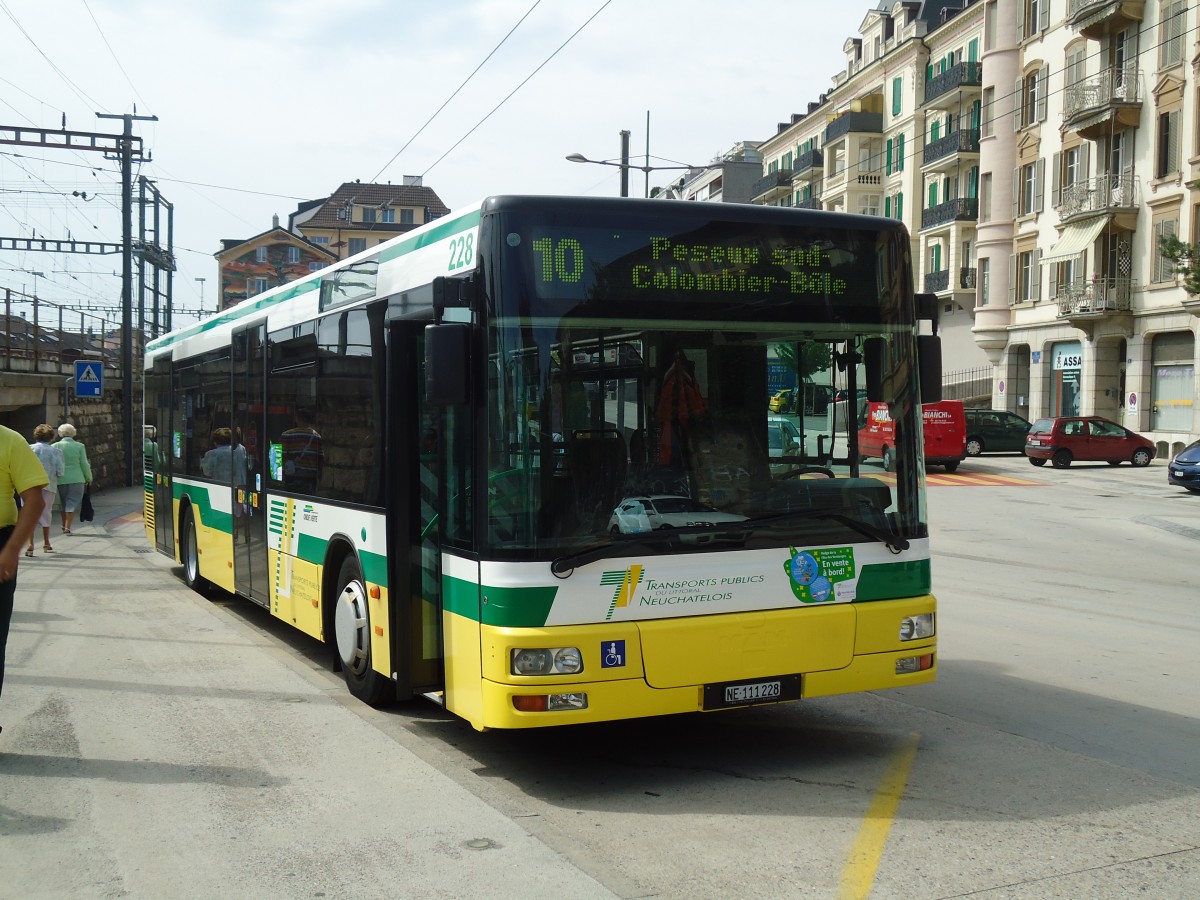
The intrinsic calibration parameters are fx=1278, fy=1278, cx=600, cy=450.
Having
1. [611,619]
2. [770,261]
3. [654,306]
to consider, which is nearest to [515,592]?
[611,619]

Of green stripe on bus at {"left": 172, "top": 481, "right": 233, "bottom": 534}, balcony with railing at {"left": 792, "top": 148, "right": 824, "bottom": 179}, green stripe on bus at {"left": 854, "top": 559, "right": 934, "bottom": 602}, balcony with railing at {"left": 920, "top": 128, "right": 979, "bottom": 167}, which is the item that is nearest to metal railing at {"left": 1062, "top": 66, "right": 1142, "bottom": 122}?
balcony with railing at {"left": 920, "top": 128, "right": 979, "bottom": 167}

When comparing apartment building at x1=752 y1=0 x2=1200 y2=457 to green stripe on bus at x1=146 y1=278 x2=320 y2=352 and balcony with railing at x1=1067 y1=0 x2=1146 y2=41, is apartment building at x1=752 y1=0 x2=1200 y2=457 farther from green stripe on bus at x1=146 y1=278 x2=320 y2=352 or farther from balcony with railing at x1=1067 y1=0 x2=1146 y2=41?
green stripe on bus at x1=146 y1=278 x2=320 y2=352

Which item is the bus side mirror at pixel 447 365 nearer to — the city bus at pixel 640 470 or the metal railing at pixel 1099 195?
the city bus at pixel 640 470

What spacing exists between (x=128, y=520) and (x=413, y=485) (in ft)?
64.4

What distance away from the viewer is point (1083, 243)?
42.4 metres

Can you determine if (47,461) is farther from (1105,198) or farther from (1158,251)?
(1105,198)

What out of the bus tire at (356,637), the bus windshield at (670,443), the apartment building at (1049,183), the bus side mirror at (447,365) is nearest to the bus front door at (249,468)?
the bus tire at (356,637)

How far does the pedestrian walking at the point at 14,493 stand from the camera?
6.31 m

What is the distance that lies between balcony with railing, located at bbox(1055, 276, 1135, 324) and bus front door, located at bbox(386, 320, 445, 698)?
38880mm

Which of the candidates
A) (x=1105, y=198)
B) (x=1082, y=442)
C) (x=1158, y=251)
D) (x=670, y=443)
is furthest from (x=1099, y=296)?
(x=670, y=443)

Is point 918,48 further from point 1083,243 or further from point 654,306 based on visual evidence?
point 654,306

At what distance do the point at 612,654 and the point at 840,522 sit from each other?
4.50ft

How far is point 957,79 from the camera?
179 feet

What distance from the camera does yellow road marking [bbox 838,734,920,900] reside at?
4.64 meters
